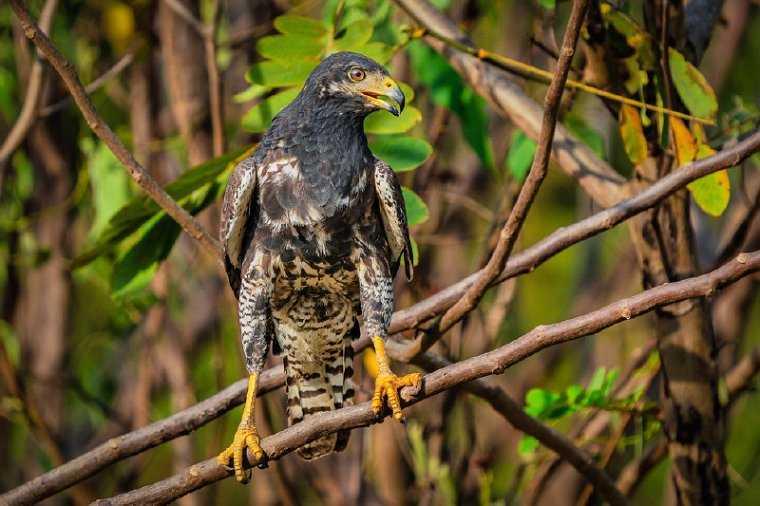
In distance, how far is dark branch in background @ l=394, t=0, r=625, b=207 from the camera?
13.3 ft

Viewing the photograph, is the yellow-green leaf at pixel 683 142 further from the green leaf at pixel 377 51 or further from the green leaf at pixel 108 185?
the green leaf at pixel 108 185

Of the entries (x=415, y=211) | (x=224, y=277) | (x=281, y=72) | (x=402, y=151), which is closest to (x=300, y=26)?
(x=281, y=72)

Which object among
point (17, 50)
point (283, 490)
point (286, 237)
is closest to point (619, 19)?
point (286, 237)

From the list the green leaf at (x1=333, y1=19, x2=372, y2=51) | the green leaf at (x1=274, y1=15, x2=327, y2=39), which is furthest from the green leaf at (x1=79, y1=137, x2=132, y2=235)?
the green leaf at (x1=333, y1=19, x2=372, y2=51)

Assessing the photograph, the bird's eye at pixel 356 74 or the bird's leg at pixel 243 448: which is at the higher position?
the bird's eye at pixel 356 74

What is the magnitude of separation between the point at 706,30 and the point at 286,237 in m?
1.85

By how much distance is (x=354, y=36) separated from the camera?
4031 millimetres

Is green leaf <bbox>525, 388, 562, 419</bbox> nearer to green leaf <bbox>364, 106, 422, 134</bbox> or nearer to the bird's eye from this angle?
green leaf <bbox>364, 106, 422, 134</bbox>

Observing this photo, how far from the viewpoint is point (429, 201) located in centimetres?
602

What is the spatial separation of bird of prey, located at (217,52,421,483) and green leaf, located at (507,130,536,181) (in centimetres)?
76

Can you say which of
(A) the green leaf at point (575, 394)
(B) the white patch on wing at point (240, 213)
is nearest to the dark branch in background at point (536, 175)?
(A) the green leaf at point (575, 394)

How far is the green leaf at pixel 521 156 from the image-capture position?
4594mm

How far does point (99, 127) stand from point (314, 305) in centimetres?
125

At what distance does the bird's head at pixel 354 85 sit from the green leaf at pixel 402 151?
20cm
